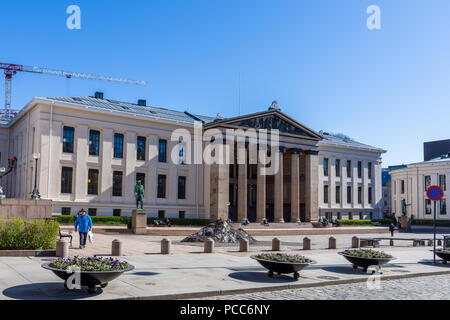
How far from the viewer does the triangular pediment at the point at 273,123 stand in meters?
51.9

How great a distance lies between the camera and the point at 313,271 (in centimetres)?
1616

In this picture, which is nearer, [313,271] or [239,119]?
[313,271]

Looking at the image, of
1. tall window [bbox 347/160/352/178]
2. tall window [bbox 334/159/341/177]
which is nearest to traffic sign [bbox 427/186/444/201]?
tall window [bbox 334/159/341/177]

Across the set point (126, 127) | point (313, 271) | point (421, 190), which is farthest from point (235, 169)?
point (313, 271)

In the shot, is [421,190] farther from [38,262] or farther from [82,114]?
[38,262]

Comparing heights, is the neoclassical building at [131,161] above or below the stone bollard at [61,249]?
above

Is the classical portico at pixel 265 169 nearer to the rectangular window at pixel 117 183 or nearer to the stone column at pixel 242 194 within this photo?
the stone column at pixel 242 194

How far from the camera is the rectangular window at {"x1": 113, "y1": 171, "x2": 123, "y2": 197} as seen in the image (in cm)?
4831

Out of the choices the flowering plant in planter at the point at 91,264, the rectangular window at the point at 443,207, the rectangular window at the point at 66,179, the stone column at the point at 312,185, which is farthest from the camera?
the rectangular window at the point at 443,207

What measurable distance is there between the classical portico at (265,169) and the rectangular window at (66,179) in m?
15.9

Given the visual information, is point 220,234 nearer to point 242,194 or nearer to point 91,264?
point 91,264

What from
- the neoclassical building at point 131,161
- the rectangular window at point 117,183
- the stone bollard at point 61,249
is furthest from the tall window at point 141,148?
the stone bollard at point 61,249

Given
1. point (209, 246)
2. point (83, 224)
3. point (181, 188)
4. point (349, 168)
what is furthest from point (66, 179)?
point (349, 168)
